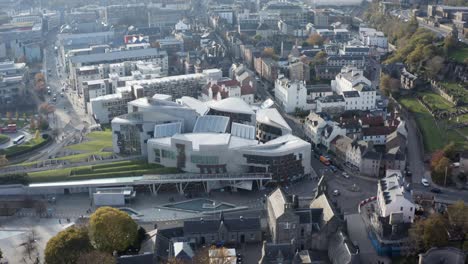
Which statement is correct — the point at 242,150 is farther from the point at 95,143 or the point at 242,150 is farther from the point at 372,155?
the point at 95,143

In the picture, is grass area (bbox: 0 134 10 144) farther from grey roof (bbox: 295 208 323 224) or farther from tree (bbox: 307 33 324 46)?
tree (bbox: 307 33 324 46)

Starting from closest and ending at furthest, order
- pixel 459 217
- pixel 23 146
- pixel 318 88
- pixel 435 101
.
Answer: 1. pixel 459 217
2. pixel 23 146
3. pixel 435 101
4. pixel 318 88

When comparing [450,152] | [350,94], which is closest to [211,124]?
[350,94]

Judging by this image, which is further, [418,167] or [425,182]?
[418,167]

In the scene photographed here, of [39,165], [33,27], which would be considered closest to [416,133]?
[39,165]

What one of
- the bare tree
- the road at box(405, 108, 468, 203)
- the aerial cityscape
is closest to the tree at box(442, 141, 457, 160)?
the aerial cityscape

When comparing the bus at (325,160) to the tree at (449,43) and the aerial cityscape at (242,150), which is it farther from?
the tree at (449,43)
